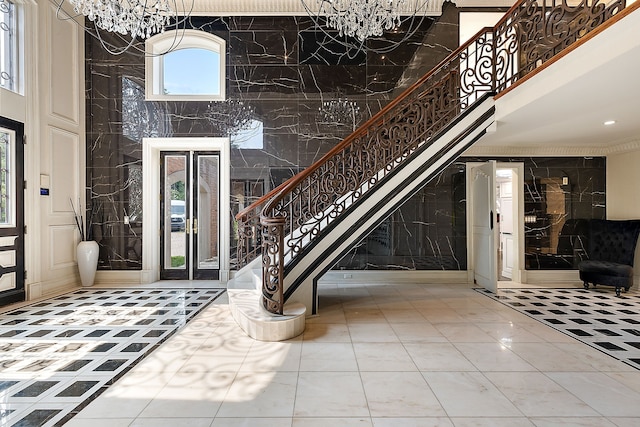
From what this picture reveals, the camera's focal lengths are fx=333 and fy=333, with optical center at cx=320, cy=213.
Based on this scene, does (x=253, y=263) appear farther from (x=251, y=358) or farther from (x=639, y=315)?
(x=639, y=315)

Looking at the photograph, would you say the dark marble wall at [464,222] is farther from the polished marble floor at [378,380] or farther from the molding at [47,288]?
the molding at [47,288]

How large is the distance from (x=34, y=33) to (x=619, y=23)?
7.52m

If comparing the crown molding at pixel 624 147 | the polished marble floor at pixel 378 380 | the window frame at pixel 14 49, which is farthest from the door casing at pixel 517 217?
the window frame at pixel 14 49

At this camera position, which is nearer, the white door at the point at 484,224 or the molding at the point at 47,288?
the molding at the point at 47,288

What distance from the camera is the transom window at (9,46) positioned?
493 cm

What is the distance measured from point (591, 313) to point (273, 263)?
4.33 metres

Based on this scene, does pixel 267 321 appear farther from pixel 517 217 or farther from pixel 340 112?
pixel 517 217

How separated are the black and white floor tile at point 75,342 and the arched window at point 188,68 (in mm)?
3767

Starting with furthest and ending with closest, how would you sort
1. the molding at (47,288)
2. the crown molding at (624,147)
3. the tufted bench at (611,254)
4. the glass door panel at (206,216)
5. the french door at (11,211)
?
the glass door panel at (206,216) < the crown molding at (624,147) < the tufted bench at (611,254) < the molding at (47,288) < the french door at (11,211)

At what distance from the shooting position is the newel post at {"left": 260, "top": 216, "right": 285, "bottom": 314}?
11.8 ft

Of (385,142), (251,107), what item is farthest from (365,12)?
(251,107)

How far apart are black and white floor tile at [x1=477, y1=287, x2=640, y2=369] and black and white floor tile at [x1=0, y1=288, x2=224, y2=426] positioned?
454 centimetres

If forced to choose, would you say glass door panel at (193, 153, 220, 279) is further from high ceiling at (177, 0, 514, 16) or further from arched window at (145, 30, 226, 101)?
high ceiling at (177, 0, 514, 16)


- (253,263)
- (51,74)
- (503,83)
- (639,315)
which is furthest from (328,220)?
(51,74)
